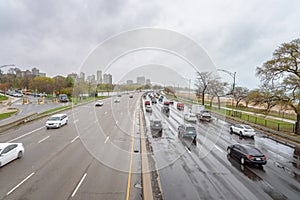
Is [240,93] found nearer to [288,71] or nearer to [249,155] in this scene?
[288,71]

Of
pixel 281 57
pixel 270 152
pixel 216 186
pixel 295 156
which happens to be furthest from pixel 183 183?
pixel 281 57

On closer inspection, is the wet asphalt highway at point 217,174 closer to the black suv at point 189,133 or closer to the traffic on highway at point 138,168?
the traffic on highway at point 138,168

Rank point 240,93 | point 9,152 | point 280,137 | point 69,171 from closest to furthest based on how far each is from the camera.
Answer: point 69,171
point 9,152
point 280,137
point 240,93

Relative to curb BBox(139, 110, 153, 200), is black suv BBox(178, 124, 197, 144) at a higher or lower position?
higher

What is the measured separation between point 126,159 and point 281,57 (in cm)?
2468

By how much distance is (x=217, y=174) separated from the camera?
11117 mm

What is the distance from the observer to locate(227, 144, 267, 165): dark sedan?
493 inches

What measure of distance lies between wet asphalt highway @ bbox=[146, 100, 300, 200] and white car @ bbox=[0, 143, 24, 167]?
32.2 feet

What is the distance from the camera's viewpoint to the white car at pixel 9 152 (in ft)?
38.0

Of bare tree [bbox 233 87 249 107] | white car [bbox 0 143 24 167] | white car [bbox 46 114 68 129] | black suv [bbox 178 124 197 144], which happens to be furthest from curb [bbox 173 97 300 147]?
bare tree [bbox 233 87 249 107]

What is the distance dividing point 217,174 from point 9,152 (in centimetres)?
1357

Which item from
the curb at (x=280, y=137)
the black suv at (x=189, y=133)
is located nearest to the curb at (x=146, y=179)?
the black suv at (x=189, y=133)

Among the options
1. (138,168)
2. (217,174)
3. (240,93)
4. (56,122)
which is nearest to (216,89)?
(240,93)

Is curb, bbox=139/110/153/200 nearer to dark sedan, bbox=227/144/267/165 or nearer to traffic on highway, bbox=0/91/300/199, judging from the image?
traffic on highway, bbox=0/91/300/199
